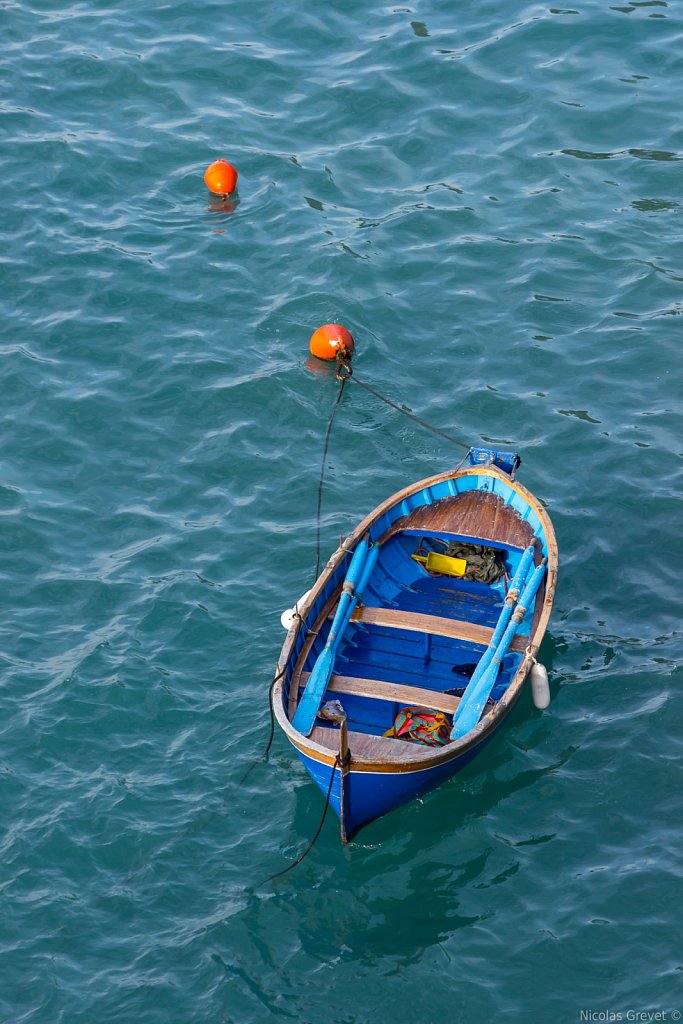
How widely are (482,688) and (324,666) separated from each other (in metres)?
1.74

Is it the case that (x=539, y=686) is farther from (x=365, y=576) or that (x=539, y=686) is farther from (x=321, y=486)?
(x=321, y=486)

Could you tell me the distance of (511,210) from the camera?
22.2 meters

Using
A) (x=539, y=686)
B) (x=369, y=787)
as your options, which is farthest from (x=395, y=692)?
(x=539, y=686)

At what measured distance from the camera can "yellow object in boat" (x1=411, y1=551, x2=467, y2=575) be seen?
A: 1634cm

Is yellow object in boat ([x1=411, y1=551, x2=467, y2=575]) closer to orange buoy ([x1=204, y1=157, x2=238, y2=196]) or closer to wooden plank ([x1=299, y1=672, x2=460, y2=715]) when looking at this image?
wooden plank ([x1=299, y1=672, x2=460, y2=715])

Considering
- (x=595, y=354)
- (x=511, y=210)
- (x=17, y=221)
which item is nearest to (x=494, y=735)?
(x=595, y=354)

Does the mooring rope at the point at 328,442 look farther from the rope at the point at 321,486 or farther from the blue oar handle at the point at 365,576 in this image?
the blue oar handle at the point at 365,576

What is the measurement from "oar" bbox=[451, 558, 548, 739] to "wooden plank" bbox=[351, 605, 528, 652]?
10.1 inches

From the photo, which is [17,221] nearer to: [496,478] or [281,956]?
[496,478]

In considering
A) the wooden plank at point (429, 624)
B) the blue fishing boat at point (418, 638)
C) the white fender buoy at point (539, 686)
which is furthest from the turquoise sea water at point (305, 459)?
the wooden plank at point (429, 624)

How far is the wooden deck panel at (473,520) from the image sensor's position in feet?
52.9

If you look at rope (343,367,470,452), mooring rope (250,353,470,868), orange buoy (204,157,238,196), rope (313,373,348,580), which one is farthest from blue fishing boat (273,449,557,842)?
orange buoy (204,157,238,196)

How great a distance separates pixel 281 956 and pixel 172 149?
52.6 ft

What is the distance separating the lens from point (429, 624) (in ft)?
48.0
